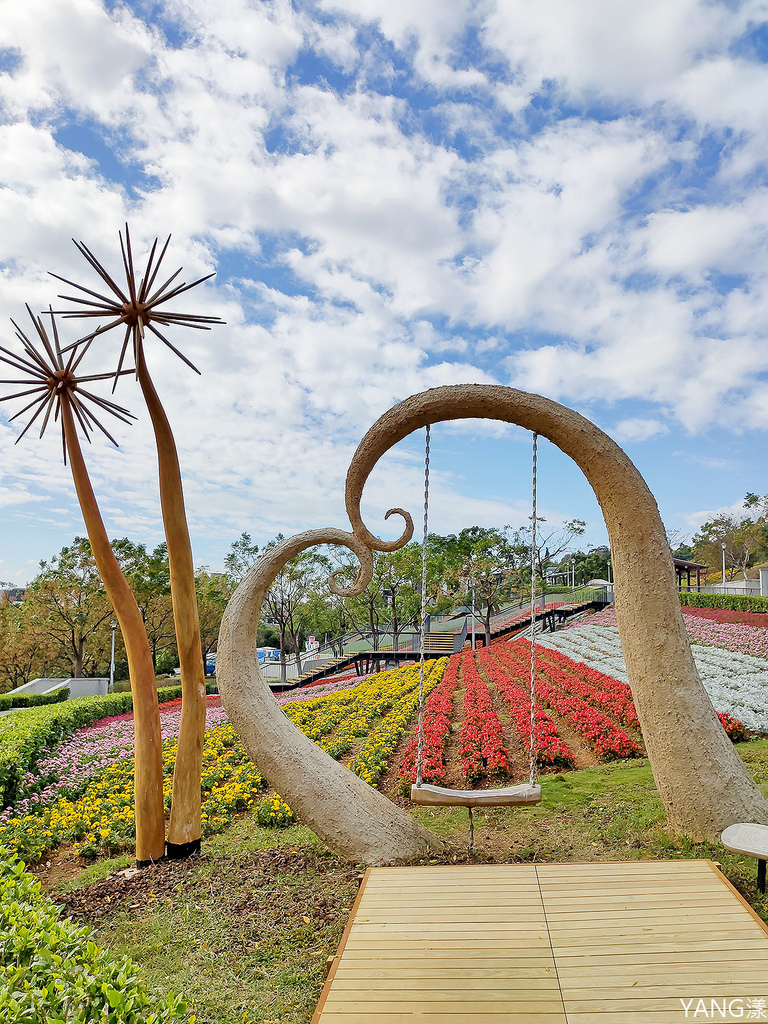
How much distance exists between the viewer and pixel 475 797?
4152mm

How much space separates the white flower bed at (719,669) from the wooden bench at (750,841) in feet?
7.85

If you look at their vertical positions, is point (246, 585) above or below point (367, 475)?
below

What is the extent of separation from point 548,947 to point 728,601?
26013mm

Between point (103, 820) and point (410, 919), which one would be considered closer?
point (410, 919)

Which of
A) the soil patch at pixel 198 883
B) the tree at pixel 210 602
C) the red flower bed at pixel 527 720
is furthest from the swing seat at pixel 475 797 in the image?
the tree at pixel 210 602

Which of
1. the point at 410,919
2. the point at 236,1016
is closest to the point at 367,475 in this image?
the point at 410,919

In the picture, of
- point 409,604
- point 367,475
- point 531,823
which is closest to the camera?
point 367,475

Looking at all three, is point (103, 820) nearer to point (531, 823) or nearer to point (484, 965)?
point (531, 823)

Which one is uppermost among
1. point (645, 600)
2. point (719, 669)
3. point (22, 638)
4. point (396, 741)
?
point (645, 600)

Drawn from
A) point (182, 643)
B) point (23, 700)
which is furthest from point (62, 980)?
point (23, 700)

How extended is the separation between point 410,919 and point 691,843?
2269 millimetres

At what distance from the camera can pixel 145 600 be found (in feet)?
75.4

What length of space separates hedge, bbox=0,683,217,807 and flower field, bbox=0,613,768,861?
11 centimetres

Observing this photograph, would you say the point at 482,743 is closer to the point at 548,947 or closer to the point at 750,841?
the point at 750,841
